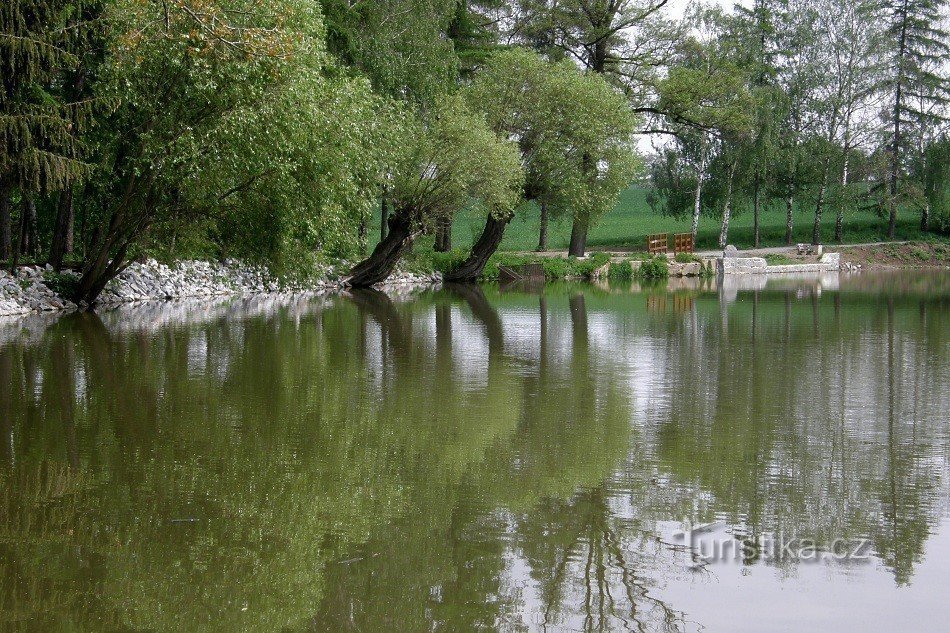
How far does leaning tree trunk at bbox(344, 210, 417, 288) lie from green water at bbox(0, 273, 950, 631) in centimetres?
2180

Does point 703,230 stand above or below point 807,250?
above

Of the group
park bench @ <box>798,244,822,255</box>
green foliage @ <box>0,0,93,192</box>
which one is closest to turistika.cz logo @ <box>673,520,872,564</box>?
green foliage @ <box>0,0,93,192</box>

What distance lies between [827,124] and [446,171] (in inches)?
1322

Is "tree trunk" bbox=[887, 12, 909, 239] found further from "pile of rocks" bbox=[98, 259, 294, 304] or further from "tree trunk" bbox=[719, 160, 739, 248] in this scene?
"pile of rocks" bbox=[98, 259, 294, 304]

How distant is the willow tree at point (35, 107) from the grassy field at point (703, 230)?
3328cm

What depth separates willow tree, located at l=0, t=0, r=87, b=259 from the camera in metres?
21.2

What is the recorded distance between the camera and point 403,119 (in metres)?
31.9

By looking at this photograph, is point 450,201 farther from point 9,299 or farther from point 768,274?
point 768,274

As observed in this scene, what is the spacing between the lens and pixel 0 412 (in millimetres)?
10586

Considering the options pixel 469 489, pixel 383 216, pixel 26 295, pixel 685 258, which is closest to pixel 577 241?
pixel 685 258

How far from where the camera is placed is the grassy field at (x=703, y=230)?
216 ft

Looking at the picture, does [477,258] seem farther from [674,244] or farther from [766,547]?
[766,547]

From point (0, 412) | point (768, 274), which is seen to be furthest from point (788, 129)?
point (0, 412)

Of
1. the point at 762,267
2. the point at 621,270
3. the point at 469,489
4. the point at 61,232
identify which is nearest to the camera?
the point at 469,489
